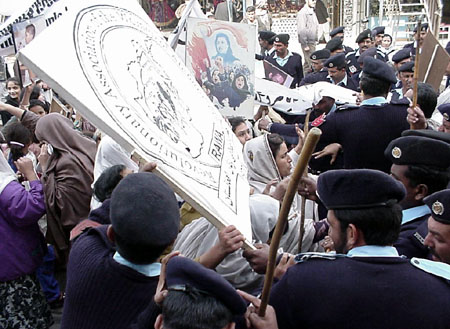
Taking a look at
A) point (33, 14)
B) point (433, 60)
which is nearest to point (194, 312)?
point (433, 60)

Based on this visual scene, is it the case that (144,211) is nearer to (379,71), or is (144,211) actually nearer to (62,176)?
(62,176)

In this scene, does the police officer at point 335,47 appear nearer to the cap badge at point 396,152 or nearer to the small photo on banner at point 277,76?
the small photo on banner at point 277,76

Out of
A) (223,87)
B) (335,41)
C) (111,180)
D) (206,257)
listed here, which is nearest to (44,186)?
(111,180)

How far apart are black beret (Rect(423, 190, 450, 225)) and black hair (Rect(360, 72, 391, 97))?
1.72 meters

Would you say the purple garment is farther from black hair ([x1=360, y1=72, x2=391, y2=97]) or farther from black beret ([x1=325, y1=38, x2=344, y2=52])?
black beret ([x1=325, y1=38, x2=344, y2=52])

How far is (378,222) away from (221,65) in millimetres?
2846

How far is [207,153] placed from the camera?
A: 2309mm

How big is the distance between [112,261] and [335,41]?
784 centimetres

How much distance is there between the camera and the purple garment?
3396mm

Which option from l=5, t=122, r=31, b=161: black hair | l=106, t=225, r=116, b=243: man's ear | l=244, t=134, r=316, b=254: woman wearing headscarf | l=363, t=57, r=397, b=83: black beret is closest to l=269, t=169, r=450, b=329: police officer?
l=106, t=225, r=116, b=243: man's ear

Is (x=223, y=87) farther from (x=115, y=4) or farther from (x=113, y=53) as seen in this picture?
(x=113, y=53)

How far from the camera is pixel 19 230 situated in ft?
11.7

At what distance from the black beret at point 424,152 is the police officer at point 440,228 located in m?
0.35

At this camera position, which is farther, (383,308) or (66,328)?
(66,328)
